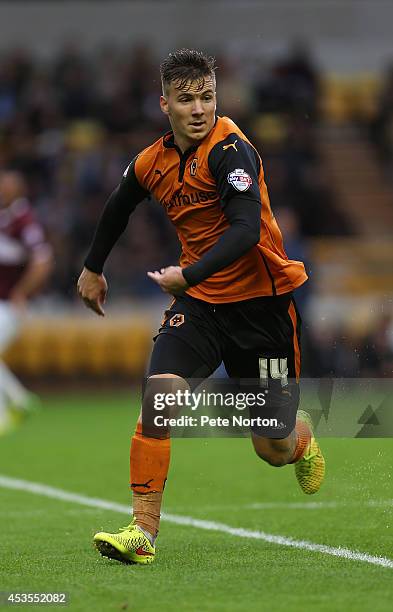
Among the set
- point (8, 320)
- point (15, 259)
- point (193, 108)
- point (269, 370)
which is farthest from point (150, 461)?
point (15, 259)

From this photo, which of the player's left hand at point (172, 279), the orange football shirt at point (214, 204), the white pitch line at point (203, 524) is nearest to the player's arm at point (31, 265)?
the white pitch line at point (203, 524)

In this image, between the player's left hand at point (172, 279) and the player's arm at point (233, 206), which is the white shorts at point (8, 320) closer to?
the player's arm at point (233, 206)

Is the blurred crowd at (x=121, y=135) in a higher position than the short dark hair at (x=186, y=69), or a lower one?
lower

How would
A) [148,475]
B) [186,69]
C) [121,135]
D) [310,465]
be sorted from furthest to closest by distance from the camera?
[121,135]
[310,465]
[186,69]
[148,475]

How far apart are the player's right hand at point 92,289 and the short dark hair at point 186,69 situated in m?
1.03

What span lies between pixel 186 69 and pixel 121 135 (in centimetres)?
1591

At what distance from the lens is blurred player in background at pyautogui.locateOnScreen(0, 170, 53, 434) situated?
13727 mm

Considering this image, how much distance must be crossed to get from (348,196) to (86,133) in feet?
14.6

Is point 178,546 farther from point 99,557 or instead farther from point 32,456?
point 32,456

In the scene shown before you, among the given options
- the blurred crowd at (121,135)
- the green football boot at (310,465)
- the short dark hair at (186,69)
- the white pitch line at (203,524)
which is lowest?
the blurred crowd at (121,135)

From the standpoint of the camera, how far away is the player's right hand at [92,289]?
6.53 m

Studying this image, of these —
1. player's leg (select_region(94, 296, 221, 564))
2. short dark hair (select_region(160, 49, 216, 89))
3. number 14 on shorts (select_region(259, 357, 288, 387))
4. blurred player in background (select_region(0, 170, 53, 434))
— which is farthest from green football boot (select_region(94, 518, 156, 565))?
blurred player in background (select_region(0, 170, 53, 434))

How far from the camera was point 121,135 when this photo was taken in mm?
21750

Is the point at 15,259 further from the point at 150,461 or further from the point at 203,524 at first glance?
the point at 150,461
